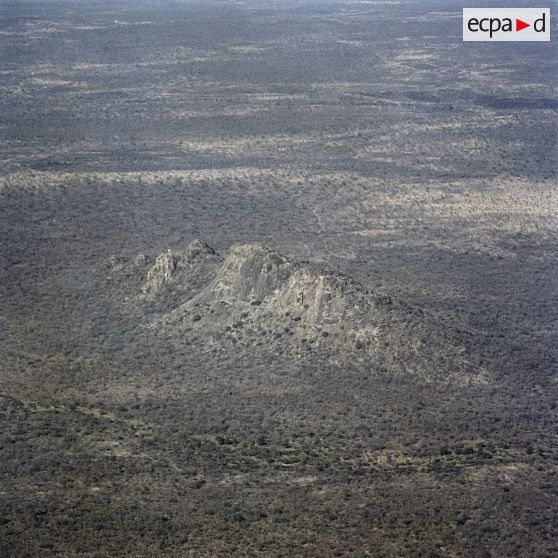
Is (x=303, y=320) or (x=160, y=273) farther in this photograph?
(x=160, y=273)

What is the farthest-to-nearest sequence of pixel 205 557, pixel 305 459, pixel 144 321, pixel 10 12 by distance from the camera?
pixel 10 12
pixel 144 321
pixel 305 459
pixel 205 557

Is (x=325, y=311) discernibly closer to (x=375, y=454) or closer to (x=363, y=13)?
(x=375, y=454)

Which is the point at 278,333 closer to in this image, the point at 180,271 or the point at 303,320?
the point at 303,320

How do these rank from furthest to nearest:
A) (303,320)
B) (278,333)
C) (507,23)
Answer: (507,23) → (303,320) → (278,333)

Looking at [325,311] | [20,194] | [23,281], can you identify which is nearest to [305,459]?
[325,311]

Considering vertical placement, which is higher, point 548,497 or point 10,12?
point 10,12

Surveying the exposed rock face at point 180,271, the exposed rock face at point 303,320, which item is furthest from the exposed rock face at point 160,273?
the exposed rock face at point 303,320

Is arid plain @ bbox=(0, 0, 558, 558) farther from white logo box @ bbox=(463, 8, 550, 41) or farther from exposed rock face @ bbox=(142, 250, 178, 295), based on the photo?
white logo box @ bbox=(463, 8, 550, 41)

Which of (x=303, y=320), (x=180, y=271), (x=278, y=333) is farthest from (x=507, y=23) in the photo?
(x=278, y=333)
